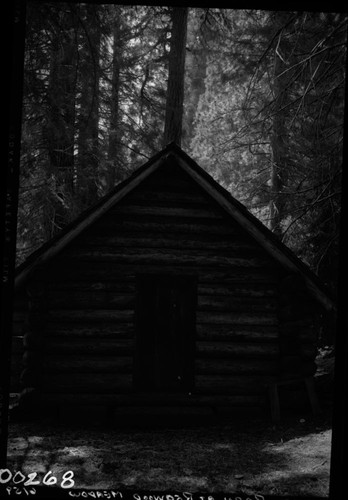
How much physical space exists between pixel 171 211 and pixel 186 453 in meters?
5.15

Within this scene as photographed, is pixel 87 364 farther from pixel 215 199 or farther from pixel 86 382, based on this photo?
pixel 215 199

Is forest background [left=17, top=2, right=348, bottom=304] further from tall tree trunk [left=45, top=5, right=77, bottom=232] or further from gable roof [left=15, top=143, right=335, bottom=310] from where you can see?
gable roof [left=15, top=143, right=335, bottom=310]

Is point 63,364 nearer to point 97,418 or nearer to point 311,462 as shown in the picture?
point 97,418

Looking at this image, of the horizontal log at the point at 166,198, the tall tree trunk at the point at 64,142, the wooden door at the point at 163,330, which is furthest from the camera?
the tall tree trunk at the point at 64,142

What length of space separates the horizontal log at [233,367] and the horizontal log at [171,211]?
128 inches

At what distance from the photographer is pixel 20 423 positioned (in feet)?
30.8

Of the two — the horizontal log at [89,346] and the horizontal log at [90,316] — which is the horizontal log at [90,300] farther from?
the horizontal log at [89,346]

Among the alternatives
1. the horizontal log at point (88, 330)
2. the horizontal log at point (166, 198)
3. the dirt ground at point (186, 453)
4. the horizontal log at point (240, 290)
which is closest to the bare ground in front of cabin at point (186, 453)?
the dirt ground at point (186, 453)

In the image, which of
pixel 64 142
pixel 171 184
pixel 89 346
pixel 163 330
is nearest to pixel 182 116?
pixel 64 142

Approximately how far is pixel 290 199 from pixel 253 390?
16.2 feet

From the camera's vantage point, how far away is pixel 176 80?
52.6ft

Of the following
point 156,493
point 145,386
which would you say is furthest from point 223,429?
point 156,493

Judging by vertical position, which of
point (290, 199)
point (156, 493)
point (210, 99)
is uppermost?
point (210, 99)

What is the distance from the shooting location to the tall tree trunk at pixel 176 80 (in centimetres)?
1576
